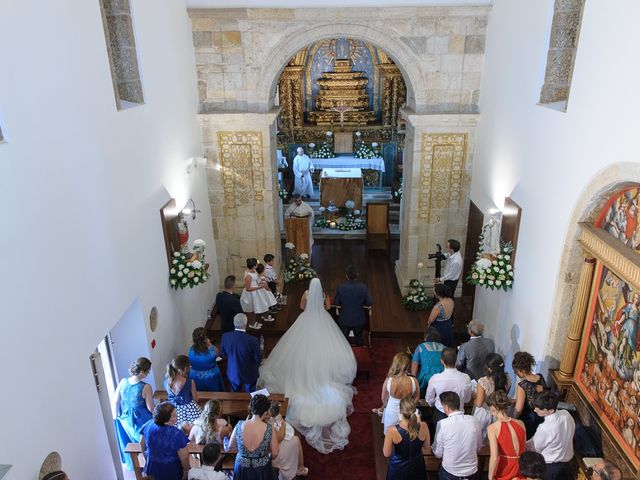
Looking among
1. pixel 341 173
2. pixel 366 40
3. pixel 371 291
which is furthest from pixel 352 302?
pixel 341 173

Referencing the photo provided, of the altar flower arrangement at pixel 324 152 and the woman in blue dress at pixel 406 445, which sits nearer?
the woman in blue dress at pixel 406 445

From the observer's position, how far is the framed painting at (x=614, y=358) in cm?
462

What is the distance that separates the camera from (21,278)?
381 centimetres

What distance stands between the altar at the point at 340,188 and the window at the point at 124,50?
27.8ft

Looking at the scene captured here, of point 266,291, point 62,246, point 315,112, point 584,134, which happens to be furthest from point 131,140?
point 315,112

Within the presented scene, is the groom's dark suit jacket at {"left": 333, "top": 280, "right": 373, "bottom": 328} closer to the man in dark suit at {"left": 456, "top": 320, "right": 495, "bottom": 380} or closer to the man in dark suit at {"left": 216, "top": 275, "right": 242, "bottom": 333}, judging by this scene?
the man in dark suit at {"left": 216, "top": 275, "right": 242, "bottom": 333}

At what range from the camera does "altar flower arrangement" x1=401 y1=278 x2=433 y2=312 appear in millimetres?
9664

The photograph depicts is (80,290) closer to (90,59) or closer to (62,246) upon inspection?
(62,246)

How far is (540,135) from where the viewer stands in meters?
6.16

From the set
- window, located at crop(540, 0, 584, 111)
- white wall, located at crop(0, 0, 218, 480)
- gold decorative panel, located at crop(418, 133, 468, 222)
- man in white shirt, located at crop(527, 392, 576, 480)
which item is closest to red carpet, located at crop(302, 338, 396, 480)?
man in white shirt, located at crop(527, 392, 576, 480)

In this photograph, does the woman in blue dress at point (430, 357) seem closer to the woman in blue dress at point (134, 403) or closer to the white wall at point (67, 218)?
the woman in blue dress at point (134, 403)

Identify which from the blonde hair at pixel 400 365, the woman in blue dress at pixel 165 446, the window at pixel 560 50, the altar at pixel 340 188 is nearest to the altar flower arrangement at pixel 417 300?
the blonde hair at pixel 400 365

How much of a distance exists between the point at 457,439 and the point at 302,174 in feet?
39.2

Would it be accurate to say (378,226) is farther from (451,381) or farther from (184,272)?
(451,381)
